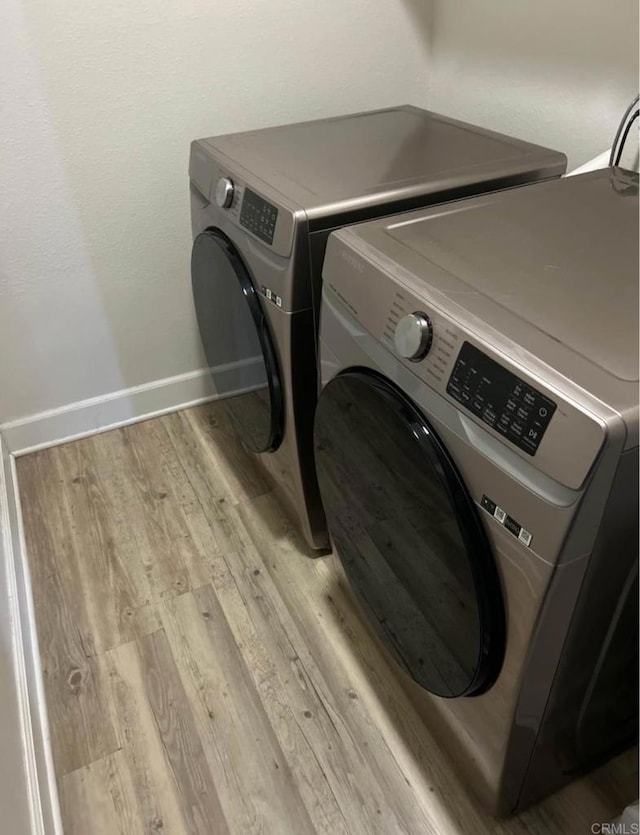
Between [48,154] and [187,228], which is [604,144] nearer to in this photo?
[187,228]

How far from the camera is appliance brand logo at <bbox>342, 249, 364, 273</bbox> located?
887 millimetres

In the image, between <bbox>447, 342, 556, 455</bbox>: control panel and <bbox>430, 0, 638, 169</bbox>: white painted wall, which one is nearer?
<bbox>447, 342, 556, 455</bbox>: control panel

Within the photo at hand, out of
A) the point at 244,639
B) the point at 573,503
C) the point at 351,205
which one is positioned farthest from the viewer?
the point at 244,639

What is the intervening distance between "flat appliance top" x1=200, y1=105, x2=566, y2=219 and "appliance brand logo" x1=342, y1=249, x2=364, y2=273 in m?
0.18

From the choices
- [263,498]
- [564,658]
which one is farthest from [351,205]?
[263,498]

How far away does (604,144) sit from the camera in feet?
4.17

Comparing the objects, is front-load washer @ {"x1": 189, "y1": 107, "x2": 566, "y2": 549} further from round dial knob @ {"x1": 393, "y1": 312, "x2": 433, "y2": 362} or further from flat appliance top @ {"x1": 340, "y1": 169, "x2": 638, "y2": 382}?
round dial knob @ {"x1": 393, "y1": 312, "x2": 433, "y2": 362}

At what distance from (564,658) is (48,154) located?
58.2 inches

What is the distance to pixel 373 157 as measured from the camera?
1276 millimetres

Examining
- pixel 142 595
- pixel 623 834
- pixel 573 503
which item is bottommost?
pixel 142 595

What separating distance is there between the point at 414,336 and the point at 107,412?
4.48 ft

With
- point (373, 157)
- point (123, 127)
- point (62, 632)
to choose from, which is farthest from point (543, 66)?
point (62, 632)

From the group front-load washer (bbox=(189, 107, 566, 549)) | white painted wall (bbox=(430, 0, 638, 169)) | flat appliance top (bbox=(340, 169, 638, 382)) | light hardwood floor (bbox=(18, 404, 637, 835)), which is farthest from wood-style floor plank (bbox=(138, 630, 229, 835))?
white painted wall (bbox=(430, 0, 638, 169))

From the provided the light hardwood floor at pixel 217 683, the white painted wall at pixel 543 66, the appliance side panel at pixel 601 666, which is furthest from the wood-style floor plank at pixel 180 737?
the white painted wall at pixel 543 66
